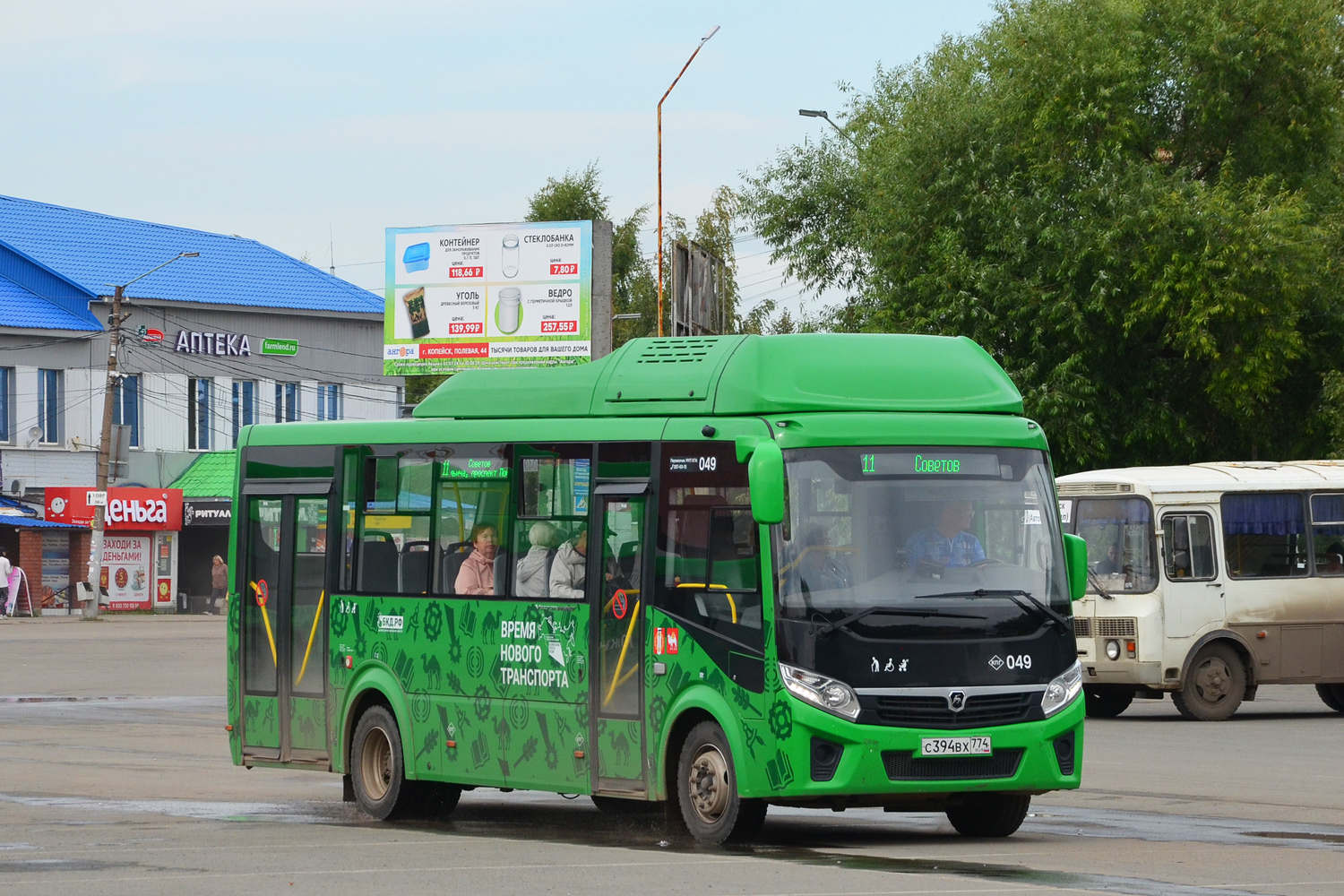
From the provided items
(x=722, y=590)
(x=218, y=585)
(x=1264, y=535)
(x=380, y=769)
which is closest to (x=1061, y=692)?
(x=722, y=590)

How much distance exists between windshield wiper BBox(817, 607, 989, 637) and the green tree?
22.3 meters

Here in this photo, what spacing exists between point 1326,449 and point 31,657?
74.0ft

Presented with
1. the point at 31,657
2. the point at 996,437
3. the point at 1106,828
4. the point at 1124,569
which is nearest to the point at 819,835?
the point at 1106,828

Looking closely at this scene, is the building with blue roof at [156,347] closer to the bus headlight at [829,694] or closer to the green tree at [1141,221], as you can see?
the green tree at [1141,221]

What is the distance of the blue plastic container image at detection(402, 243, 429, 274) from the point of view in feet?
159

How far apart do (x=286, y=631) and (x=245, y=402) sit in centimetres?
5181

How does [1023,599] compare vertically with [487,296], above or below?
below

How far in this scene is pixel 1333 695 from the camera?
2414 centimetres

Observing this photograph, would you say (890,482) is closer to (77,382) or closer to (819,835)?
(819,835)

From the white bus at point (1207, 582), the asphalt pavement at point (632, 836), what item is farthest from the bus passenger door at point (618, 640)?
the white bus at point (1207, 582)

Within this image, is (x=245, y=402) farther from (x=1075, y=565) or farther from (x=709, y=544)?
(x=1075, y=565)

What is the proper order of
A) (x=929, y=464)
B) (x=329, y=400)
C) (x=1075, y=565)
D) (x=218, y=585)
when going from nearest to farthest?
(x=929, y=464), (x=1075, y=565), (x=218, y=585), (x=329, y=400)

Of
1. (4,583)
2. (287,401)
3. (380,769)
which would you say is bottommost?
(380,769)

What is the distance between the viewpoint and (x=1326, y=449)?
34.6 metres
